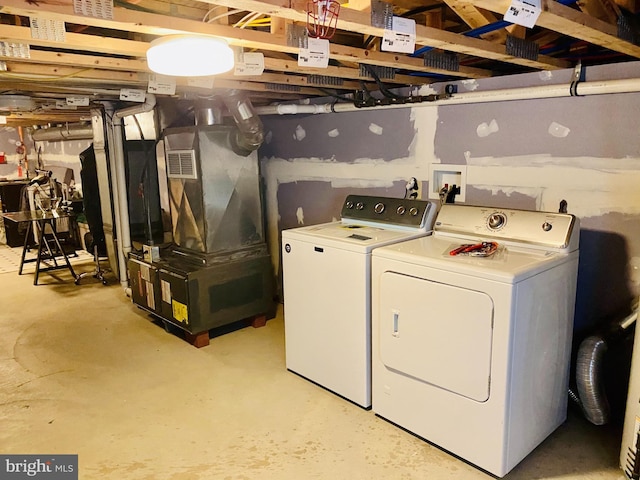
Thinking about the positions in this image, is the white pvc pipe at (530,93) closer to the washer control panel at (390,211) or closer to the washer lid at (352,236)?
the washer control panel at (390,211)

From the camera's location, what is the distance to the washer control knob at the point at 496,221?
246cm

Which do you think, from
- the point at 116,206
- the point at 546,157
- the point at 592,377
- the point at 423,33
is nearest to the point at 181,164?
the point at 116,206

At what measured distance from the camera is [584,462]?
7.26ft

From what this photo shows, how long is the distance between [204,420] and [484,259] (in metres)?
1.65

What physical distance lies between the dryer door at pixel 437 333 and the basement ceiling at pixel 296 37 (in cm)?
104

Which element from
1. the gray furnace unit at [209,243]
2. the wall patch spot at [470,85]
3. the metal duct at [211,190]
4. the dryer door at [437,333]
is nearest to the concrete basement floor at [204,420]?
the gray furnace unit at [209,243]

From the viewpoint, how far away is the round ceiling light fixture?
1786mm

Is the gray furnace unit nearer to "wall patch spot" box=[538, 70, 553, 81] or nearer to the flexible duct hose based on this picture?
"wall patch spot" box=[538, 70, 553, 81]

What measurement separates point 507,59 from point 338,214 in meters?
1.78

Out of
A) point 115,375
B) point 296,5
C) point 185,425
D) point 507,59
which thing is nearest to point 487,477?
point 185,425

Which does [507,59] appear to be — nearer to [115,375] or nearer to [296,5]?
[296,5]

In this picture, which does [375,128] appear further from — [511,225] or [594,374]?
[594,374]
